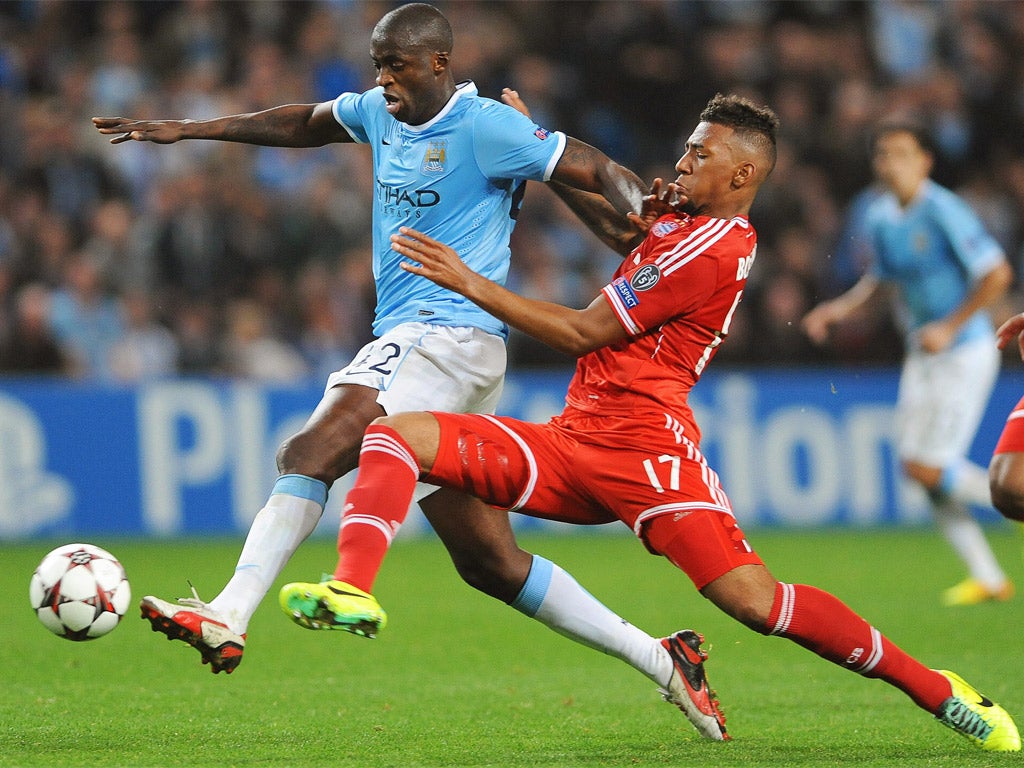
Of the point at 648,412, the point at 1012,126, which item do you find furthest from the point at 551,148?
the point at 1012,126

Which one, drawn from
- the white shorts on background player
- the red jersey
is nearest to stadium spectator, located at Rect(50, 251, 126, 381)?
the white shorts on background player

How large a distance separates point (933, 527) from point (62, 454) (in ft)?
23.7

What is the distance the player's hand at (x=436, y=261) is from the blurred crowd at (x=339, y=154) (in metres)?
8.03

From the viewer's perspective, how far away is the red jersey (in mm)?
4590

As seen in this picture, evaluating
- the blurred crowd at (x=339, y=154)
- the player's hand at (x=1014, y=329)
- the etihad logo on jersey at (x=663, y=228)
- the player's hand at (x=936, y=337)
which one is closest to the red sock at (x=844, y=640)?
the etihad logo on jersey at (x=663, y=228)

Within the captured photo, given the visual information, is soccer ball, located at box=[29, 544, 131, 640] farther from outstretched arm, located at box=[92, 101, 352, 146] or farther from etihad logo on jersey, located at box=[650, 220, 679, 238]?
etihad logo on jersey, located at box=[650, 220, 679, 238]

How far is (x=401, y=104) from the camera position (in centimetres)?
523

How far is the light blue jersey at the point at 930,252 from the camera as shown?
8.84 m

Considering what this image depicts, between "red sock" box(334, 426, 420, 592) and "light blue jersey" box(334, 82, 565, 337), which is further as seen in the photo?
"light blue jersey" box(334, 82, 565, 337)

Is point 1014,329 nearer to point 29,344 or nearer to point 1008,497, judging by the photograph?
point 1008,497

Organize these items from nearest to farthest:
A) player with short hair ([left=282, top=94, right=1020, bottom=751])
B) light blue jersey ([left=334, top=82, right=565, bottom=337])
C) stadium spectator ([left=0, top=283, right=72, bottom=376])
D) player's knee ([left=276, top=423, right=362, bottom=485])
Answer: player with short hair ([left=282, top=94, right=1020, bottom=751])
player's knee ([left=276, top=423, right=362, bottom=485])
light blue jersey ([left=334, top=82, right=565, bottom=337])
stadium spectator ([left=0, top=283, right=72, bottom=376])

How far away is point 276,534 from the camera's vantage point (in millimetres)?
4730

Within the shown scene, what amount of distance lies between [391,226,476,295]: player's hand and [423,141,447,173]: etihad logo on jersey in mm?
943

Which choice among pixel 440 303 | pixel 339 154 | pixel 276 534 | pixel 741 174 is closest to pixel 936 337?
pixel 741 174
